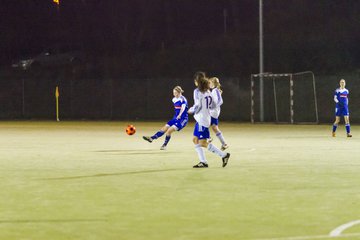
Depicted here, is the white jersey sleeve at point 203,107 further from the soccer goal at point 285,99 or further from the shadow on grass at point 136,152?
the soccer goal at point 285,99

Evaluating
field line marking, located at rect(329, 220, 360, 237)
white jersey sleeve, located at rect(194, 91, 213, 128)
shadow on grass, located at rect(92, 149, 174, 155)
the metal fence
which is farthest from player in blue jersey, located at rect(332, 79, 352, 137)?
field line marking, located at rect(329, 220, 360, 237)

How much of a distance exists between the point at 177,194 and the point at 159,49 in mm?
50106

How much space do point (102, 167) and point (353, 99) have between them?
24.3 m

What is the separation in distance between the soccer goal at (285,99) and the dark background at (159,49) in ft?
1.76

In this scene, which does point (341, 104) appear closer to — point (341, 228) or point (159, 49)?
point (341, 228)

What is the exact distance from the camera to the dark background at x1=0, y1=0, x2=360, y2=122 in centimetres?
4538

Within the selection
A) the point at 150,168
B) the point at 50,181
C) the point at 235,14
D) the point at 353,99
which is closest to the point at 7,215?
the point at 50,181

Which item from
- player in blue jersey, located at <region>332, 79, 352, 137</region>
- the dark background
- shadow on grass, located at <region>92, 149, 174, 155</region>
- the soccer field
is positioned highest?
the dark background

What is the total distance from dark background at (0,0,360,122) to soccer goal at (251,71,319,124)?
54cm

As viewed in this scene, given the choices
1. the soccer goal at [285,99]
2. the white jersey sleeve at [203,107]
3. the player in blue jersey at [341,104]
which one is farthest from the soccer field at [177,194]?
the soccer goal at [285,99]

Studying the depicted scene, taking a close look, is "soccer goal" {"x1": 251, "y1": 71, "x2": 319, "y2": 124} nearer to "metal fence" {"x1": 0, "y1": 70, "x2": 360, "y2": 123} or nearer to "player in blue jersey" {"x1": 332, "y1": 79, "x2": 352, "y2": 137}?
"metal fence" {"x1": 0, "y1": 70, "x2": 360, "y2": 123}

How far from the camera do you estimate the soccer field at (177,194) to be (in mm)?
8836

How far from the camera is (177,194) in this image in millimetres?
11758

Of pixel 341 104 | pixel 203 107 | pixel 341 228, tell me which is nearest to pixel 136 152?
pixel 203 107
